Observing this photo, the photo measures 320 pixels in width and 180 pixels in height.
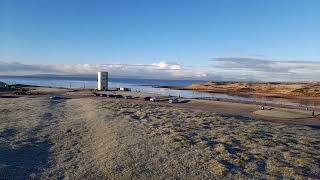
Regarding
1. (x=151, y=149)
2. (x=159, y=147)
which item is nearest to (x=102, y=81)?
(x=159, y=147)

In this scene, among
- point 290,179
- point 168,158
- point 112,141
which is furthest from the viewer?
point 112,141

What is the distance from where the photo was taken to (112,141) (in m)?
23.4

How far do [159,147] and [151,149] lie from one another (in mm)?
644

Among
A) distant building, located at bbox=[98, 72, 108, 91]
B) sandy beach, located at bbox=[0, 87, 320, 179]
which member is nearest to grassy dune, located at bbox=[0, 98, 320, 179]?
sandy beach, located at bbox=[0, 87, 320, 179]

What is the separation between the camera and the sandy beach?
17.4 meters

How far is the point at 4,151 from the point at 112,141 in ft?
20.3

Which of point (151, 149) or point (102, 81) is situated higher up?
point (102, 81)

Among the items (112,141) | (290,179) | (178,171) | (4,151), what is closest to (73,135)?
(112,141)

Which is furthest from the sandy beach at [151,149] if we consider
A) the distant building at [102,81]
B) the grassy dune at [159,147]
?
the distant building at [102,81]

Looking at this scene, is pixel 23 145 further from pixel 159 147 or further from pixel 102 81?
pixel 102 81

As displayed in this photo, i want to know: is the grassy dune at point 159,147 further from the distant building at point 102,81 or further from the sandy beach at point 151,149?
the distant building at point 102,81

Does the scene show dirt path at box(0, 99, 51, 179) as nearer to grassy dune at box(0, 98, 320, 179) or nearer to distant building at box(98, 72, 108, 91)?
grassy dune at box(0, 98, 320, 179)

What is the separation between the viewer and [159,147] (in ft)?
72.3

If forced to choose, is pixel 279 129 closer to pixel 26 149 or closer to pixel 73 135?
pixel 73 135
